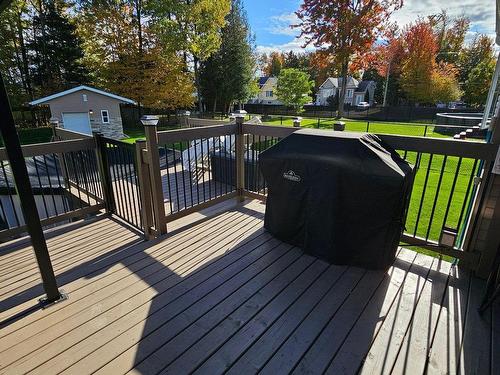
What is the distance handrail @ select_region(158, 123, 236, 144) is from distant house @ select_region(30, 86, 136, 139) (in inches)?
420

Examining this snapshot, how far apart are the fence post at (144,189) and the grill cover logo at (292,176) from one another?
131cm

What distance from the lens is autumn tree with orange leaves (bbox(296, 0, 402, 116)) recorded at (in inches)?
674

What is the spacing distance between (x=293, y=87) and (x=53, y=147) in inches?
905

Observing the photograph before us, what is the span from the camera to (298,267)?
2.33 meters

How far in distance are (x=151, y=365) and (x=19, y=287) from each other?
138cm

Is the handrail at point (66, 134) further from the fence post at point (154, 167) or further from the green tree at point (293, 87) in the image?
the green tree at point (293, 87)

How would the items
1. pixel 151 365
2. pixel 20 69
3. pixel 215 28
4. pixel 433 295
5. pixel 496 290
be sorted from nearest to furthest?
pixel 151 365 < pixel 496 290 < pixel 433 295 < pixel 215 28 < pixel 20 69

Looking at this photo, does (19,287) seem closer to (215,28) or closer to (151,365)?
(151,365)

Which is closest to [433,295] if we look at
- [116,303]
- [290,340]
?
[290,340]

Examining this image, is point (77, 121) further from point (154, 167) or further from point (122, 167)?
point (154, 167)

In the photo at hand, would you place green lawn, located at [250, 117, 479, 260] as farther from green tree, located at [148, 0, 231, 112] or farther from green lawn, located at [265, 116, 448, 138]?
green tree, located at [148, 0, 231, 112]

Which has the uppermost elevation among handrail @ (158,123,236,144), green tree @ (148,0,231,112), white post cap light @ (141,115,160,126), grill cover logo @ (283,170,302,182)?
green tree @ (148,0,231,112)

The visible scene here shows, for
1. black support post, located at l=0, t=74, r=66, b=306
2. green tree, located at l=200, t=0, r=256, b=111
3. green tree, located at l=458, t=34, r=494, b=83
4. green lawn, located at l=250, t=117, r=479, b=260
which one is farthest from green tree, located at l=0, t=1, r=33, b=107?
green tree, located at l=458, t=34, r=494, b=83

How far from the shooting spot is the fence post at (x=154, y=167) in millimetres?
2500
